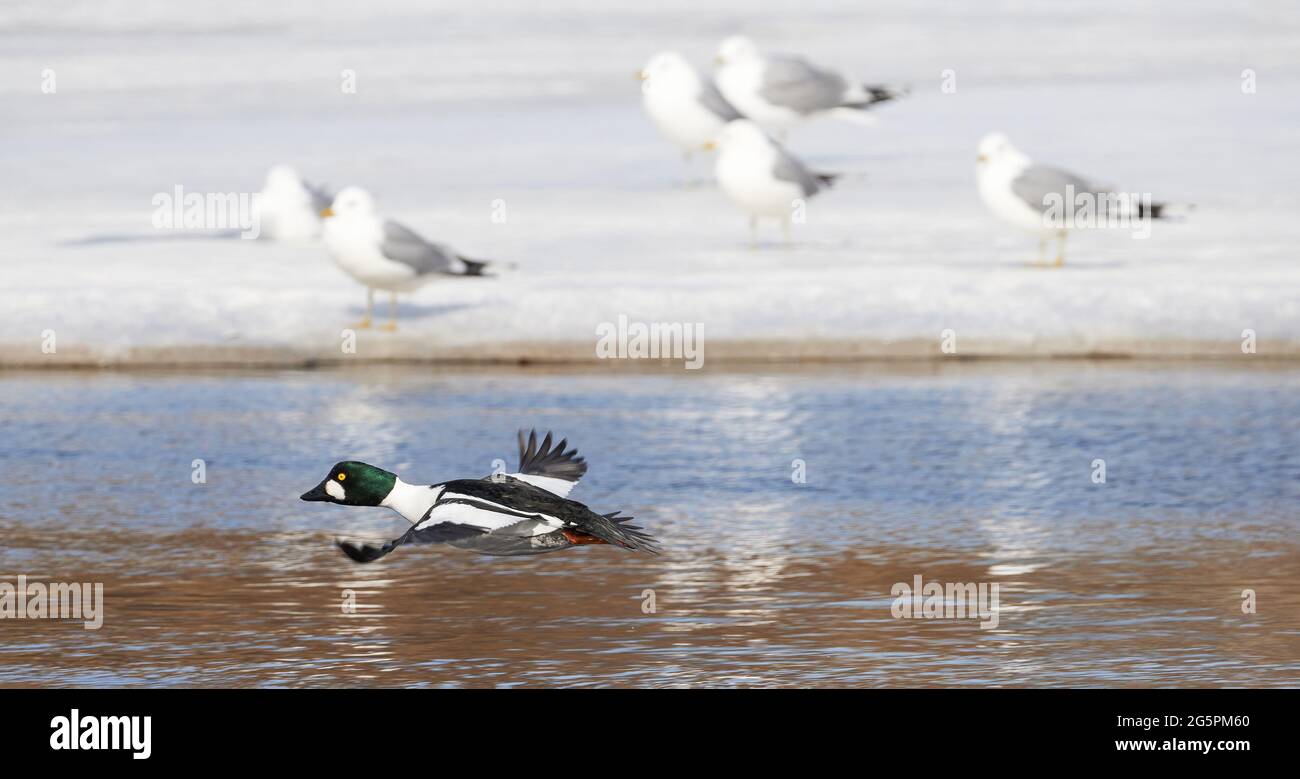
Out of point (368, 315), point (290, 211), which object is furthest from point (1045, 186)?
point (290, 211)

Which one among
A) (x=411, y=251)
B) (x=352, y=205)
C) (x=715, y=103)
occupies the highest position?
(x=715, y=103)

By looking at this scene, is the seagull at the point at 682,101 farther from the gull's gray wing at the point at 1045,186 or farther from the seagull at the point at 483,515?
the seagull at the point at 483,515

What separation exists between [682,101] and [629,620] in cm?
1230

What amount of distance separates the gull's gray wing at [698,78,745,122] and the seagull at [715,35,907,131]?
968 mm

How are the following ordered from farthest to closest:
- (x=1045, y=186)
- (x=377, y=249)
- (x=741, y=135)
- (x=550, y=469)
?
1. (x=741, y=135)
2. (x=1045, y=186)
3. (x=377, y=249)
4. (x=550, y=469)

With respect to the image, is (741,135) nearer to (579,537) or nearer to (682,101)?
(682,101)

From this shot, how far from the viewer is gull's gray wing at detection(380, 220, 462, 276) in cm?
1346

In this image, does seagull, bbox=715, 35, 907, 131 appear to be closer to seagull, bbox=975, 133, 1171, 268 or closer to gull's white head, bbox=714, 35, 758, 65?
gull's white head, bbox=714, 35, 758, 65

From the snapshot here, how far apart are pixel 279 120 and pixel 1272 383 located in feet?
49.1

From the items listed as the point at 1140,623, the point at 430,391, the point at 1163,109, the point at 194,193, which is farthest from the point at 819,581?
the point at 1163,109

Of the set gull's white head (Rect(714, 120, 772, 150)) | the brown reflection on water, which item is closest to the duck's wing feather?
the brown reflection on water

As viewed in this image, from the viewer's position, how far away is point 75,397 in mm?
12586

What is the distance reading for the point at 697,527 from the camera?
30.5ft

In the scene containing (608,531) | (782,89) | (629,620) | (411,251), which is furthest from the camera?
(782,89)
